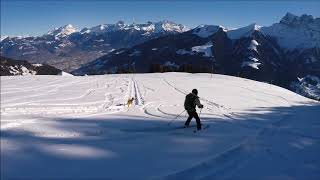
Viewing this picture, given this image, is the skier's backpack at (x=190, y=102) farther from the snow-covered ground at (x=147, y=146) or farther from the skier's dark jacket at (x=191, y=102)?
the snow-covered ground at (x=147, y=146)

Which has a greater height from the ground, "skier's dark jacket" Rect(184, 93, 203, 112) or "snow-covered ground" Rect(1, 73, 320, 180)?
"skier's dark jacket" Rect(184, 93, 203, 112)

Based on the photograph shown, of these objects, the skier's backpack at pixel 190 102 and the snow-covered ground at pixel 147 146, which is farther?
the skier's backpack at pixel 190 102

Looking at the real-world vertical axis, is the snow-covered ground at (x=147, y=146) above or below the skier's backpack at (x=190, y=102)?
below

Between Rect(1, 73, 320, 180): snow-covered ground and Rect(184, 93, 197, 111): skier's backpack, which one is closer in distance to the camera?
Rect(1, 73, 320, 180): snow-covered ground

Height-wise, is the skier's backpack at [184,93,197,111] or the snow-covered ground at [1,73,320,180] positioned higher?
the skier's backpack at [184,93,197,111]

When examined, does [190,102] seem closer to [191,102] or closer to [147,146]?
[191,102]

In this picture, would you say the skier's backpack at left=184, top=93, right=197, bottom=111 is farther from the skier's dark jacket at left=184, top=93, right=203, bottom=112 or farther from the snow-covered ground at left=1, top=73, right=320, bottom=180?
the snow-covered ground at left=1, top=73, right=320, bottom=180

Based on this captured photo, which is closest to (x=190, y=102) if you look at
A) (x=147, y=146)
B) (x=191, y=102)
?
(x=191, y=102)

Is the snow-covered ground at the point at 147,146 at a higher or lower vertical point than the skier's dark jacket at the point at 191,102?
lower

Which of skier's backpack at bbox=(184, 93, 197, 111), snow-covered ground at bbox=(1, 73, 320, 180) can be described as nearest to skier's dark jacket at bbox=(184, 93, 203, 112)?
skier's backpack at bbox=(184, 93, 197, 111)

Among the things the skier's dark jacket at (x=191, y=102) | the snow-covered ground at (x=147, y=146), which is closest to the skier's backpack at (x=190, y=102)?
the skier's dark jacket at (x=191, y=102)

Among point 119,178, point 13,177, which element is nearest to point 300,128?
point 119,178

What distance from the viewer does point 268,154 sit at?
1723cm

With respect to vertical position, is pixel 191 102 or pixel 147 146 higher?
pixel 191 102
